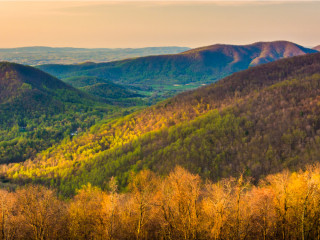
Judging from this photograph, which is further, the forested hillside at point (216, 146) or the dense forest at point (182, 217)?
the forested hillside at point (216, 146)

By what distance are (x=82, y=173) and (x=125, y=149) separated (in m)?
29.3

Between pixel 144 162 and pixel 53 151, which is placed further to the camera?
pixel 53 151

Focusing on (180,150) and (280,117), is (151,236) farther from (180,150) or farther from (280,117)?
(280,117)

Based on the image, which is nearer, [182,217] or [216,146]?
[182,217]

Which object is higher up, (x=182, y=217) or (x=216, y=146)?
(x=182, y=217)

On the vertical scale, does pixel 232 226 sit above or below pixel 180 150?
above

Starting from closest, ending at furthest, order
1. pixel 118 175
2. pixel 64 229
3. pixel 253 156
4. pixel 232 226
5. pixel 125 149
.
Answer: pixel 232 226, pixel 64 229, pixel 253 156, pixel 118 175, pixel 125 149

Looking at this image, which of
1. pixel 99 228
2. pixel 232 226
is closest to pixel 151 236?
pixel 99 228

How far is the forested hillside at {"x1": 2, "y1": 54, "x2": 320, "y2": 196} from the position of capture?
113m

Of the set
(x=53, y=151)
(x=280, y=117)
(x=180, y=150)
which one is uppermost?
(x=280, y=117)

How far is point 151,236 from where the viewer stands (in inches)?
1793

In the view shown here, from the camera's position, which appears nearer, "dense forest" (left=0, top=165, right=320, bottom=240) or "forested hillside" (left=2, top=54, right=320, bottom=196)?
"dense forest" (left=0, top=165, right=320, bottom=240)

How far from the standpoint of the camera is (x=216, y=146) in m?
129

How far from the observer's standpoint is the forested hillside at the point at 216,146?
113 m
